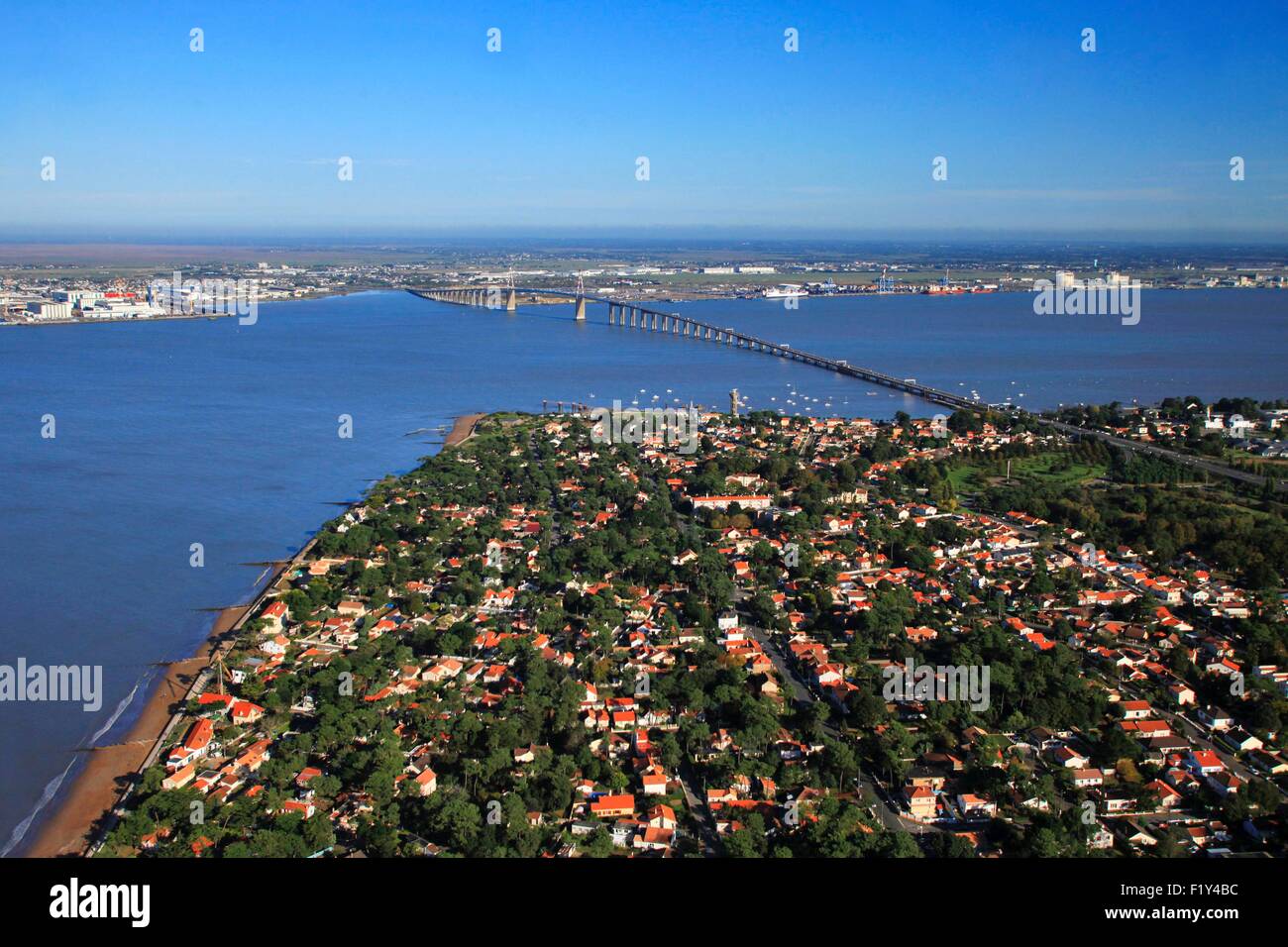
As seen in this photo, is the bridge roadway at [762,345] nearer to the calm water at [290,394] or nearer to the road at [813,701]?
the calm water at [290,394]

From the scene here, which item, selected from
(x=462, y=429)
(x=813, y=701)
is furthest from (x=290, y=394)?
(x=813, y=701)

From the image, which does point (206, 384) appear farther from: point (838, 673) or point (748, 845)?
point (748, 845)

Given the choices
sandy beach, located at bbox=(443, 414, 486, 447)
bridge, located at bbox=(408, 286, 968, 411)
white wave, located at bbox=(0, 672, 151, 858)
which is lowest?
white wave, located at bbox=(0, 672, 151, 858)

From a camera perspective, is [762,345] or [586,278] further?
[586,278]

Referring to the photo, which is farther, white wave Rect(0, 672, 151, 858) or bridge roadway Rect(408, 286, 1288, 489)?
bridge roadway Rect(408, 286, 1288, 489)

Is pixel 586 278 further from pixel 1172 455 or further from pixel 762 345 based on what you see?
pixel 1172 455

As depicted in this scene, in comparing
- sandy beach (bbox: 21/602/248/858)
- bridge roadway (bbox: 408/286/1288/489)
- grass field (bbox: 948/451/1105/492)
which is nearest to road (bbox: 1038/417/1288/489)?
bridge roadway (bbox: 408/286/1288/489)

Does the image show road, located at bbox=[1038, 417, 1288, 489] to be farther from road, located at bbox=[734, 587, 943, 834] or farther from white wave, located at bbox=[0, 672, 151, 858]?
white wave, located at bbox=[0, 672, 151, 858]
